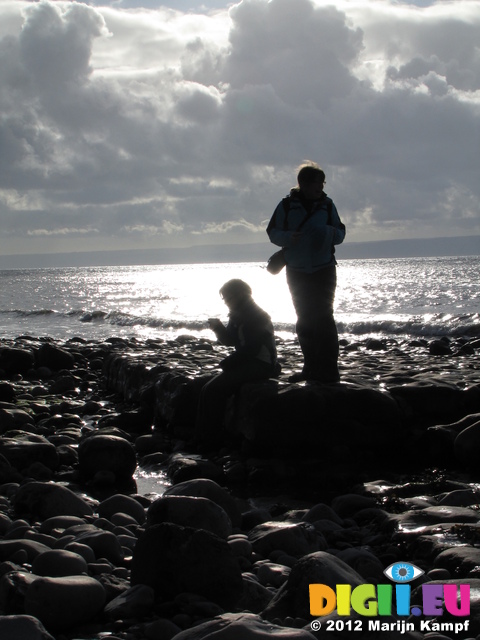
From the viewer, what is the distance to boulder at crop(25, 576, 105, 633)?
330 cm

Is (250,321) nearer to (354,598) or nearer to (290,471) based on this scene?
(290,471)

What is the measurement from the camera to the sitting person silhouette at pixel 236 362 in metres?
7.53

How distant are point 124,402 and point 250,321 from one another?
13.3 ft

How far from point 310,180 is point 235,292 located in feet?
4.71

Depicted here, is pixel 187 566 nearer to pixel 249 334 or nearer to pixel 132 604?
pixel 132 604

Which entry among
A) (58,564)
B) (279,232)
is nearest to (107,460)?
(279,232)

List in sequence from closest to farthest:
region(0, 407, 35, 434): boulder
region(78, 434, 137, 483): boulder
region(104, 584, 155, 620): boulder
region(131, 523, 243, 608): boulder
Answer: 1. region(104, 584, 155, 620): boulder
2. region(131, 523, 243, 608): boulder
3. region(78, 434, 137, 483): boulder
4. region(0, 407, 35, 434): boulder

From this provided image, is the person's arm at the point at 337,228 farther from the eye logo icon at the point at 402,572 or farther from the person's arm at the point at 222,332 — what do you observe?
the eye logo icon at the point at 402,572

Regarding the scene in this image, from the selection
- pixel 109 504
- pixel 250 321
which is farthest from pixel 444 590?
pixel 250 321

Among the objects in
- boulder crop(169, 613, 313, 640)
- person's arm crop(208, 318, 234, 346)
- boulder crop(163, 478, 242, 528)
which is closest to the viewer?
boulder crop(169, 613, 313, 640)

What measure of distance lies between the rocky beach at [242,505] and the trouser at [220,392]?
0.14 metres

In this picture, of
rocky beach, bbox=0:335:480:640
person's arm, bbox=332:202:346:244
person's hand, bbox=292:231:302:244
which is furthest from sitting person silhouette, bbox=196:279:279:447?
person's arm, bbox=332:202:346:244

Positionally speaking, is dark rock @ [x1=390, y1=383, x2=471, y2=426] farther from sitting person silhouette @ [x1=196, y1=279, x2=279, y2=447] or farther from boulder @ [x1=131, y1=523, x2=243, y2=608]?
boulder @ [x1=131, y1=523, x2=243, y2=608]

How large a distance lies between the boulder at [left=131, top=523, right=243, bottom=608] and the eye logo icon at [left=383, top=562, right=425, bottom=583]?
34.7 inches
